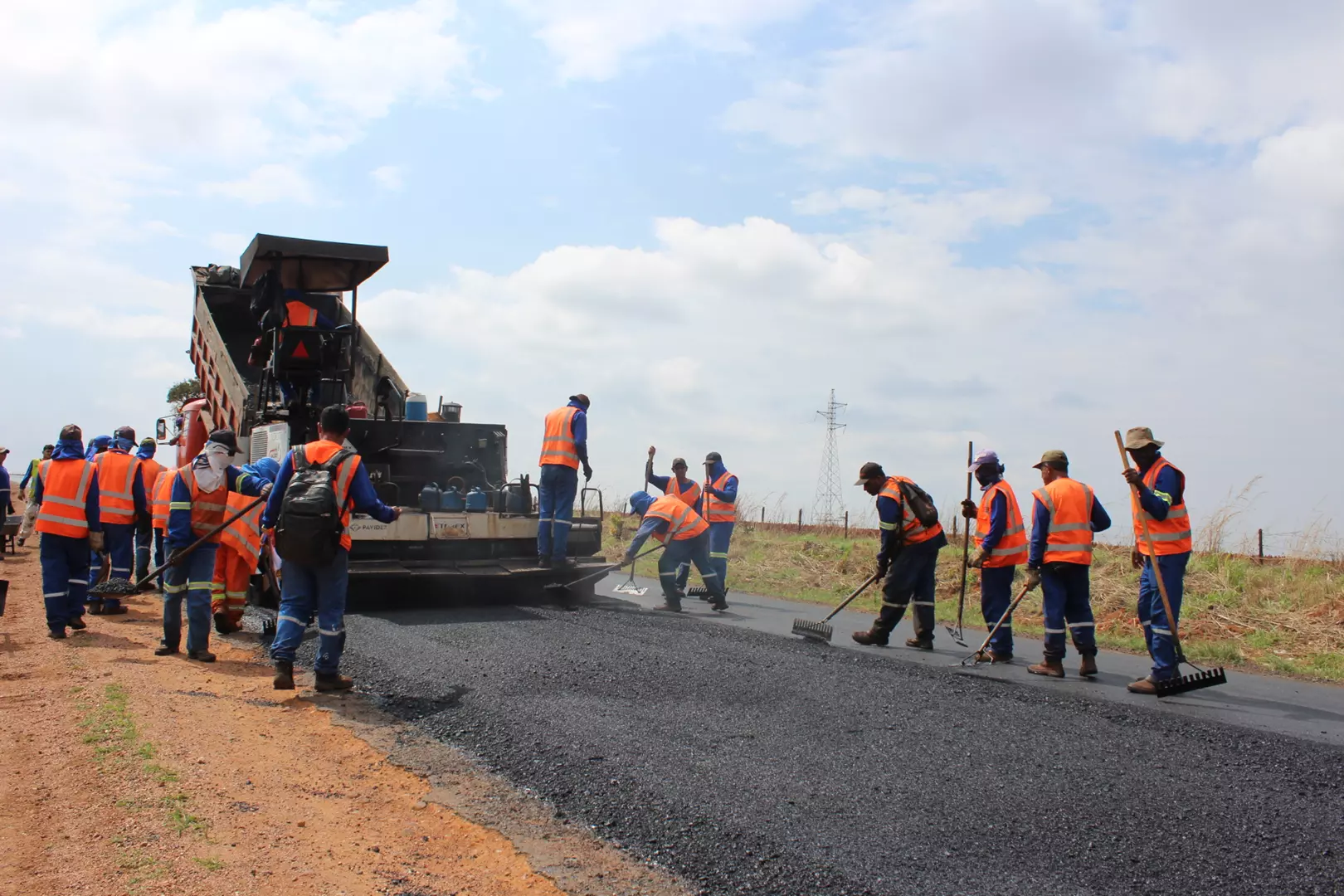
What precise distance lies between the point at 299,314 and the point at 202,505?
11.7 feet

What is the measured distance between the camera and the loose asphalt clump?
128 inches

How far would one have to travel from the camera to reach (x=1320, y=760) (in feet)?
14.7

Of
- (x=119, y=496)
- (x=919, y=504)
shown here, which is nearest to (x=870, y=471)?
(x=919, y=504)

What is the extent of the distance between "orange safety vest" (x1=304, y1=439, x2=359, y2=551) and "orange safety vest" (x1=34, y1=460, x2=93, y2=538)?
9.43 ft

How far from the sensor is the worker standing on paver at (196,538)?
668cm

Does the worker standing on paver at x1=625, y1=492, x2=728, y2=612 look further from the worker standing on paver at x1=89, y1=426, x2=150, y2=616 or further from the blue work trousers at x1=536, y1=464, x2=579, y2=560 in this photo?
the worker standing on paver at x1=89, y1=426, x2=150, y2=616

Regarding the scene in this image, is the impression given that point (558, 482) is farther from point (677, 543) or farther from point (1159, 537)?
point (1159, 537)

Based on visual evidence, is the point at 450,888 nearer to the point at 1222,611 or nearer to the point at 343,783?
the point at 343,783

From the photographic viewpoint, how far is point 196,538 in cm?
685

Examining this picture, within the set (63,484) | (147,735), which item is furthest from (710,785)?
(63,484)

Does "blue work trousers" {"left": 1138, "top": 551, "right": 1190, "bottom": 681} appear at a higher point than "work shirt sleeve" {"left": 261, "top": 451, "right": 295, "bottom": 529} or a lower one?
lower

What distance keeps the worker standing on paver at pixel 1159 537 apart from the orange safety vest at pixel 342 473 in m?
4.73

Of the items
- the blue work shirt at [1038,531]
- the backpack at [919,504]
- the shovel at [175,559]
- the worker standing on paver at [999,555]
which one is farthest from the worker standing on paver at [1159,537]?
the shovel at [175,559]

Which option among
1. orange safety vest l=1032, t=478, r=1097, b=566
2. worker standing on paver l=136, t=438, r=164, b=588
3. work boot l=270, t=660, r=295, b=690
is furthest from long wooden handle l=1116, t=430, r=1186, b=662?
worker standing on paver l=136, t=438, r=164, b=588
